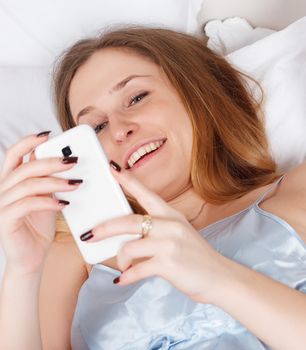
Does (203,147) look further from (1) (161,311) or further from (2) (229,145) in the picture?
(1) (161,311)

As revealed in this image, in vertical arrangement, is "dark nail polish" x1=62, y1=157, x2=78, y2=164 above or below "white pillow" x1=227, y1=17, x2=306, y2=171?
above

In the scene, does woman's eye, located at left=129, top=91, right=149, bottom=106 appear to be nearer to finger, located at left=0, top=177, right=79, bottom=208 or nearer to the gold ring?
finger, located at left=0, top=177, right=79, bottom=208

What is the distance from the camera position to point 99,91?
1159 millimetres

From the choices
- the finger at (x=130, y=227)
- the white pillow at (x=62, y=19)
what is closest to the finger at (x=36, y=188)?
the finger at (x=130, y=227)

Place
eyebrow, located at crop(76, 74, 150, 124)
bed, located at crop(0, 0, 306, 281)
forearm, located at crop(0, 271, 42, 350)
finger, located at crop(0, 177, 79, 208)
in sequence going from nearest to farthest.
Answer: finger, located at crop(0, 177, 79, 208) < forearm, located at crop(0, 271, 42, 350) < eyebrow, located at crop(76, 74, 150, 124) < bed, located at crop(0, 0, 306, 281)

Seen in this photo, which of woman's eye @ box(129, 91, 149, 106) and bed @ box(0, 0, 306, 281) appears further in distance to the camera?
bed @ box(0, 0, 306, 281)

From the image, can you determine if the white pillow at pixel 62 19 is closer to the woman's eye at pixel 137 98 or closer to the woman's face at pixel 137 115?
the woman's face at pixel 137 115

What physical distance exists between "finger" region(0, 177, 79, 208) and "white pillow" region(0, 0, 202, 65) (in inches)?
30.8

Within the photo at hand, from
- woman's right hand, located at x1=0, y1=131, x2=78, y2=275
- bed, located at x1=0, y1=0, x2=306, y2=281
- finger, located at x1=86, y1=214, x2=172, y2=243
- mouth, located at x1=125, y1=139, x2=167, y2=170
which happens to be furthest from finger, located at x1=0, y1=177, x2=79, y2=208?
bed, located at x1=0, y1=0, x2=306, y2=281

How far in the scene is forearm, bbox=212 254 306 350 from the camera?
0.74 m

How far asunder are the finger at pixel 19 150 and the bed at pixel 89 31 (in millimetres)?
521

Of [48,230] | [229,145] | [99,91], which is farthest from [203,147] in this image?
[48,230]

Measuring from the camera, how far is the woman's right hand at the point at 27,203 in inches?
32.7

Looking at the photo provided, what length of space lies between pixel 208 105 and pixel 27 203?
52 cm
